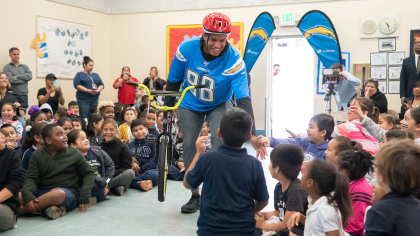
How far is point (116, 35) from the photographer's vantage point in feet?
34.7

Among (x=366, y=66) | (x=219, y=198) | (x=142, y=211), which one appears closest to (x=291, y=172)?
(x=219, y=198)

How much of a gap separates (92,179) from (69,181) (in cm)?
19

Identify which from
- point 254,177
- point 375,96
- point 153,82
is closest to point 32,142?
point 254,177

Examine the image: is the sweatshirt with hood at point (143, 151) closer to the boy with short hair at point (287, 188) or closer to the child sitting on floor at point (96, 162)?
the child sitting on floor at point (96, 162)

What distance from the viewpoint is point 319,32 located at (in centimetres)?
810

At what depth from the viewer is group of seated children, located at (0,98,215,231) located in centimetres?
292

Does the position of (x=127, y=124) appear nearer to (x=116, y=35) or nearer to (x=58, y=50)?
(x=58, y=50)

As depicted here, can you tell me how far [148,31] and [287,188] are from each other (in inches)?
342

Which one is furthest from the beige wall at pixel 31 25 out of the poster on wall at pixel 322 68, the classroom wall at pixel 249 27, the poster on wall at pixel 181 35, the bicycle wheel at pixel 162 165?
the bicycle wheel at pixel 162 165

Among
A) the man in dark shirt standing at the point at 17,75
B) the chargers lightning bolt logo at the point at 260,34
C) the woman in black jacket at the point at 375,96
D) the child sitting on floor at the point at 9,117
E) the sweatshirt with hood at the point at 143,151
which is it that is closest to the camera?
the sweatshirt with hood at the point at 143,151

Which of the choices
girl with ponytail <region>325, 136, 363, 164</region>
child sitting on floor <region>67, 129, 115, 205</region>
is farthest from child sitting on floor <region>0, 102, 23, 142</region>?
girl with ponytail <region>325, 136, 363, 164</region>

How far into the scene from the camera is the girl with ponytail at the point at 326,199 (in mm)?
1845

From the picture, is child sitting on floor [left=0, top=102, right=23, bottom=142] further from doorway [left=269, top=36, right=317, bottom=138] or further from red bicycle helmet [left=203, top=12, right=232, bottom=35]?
doorway [left=269, top=36, right=317, bottom=138]

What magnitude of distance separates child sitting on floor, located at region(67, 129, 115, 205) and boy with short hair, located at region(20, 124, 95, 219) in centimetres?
22
